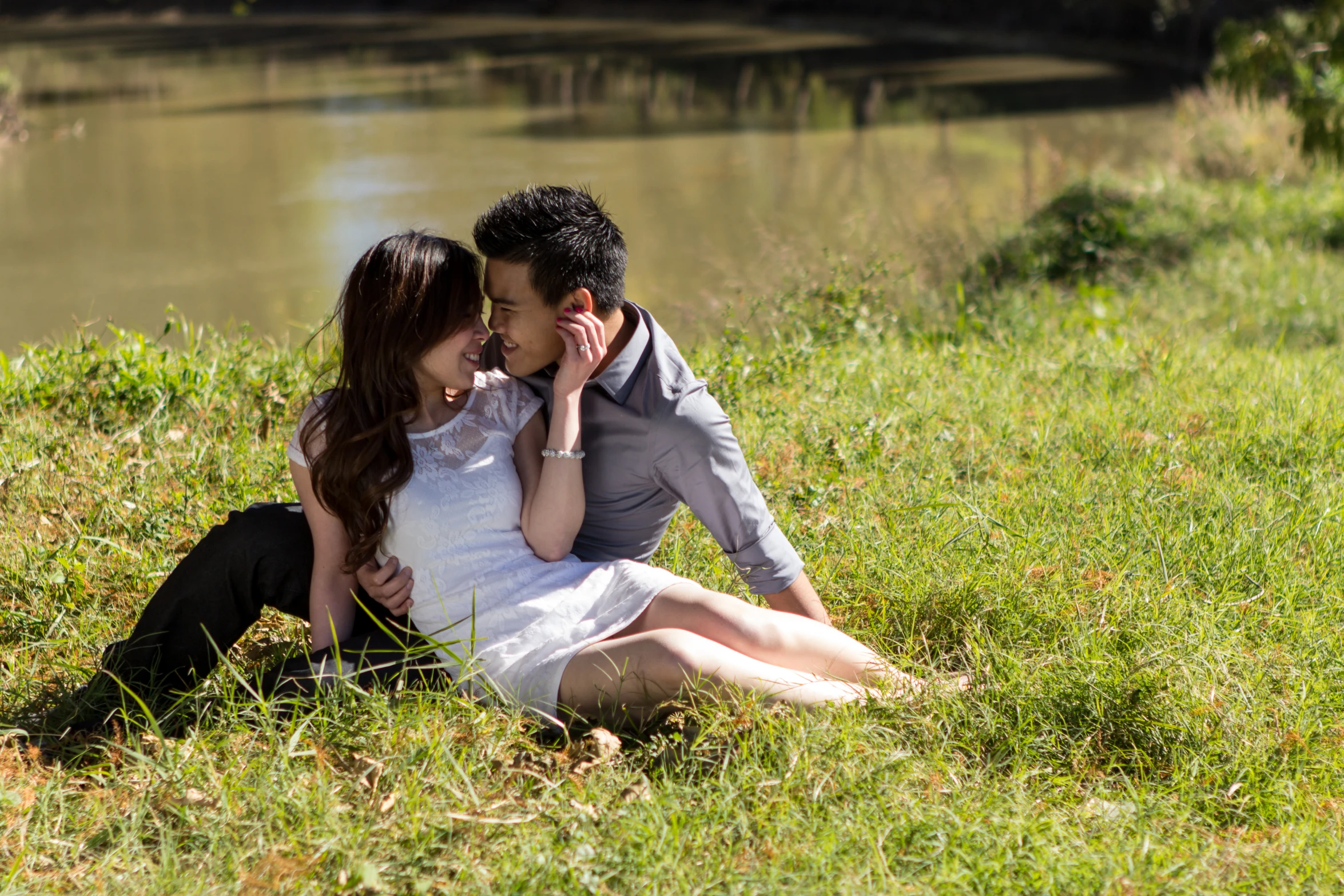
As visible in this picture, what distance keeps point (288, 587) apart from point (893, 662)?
57.4 inches

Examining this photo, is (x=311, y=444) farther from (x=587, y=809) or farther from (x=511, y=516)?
(x=587, y=809)

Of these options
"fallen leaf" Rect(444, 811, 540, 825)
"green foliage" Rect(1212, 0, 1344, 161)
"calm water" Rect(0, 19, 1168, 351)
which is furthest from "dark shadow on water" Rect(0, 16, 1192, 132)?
"fallen leaf" Rect(444, 811, 540, 825)

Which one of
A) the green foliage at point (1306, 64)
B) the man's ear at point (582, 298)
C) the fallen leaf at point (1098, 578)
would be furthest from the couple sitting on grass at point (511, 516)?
the green foliage at point (1306, 64)

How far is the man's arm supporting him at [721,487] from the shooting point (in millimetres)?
2723

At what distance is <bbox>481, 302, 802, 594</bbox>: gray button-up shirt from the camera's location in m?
2.72

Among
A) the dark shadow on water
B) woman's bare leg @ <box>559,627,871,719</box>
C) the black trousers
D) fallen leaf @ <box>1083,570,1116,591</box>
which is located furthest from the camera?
the dark shadow on water

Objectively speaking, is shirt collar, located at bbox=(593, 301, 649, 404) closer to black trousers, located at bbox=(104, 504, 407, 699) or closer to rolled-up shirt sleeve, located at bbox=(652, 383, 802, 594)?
rolled-up shirt sleeve, located at bbox=(652, 383, 802, 594)

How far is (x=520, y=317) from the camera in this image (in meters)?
2.65

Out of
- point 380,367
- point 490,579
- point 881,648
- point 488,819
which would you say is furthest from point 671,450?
point 488,819

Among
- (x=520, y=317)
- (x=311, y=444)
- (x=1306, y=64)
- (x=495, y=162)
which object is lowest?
(x=495, y=162)

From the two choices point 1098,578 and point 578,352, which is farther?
point 1098,578

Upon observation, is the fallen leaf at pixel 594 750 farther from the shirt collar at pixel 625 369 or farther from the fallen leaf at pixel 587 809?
the shirt collar at pixel 625 369

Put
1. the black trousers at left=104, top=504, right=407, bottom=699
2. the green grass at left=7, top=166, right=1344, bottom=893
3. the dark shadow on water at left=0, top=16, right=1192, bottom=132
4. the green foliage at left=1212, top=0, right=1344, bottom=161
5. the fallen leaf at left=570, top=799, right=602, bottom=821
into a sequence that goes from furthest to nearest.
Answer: the dark shadow on water at left=0, top=16, right=1192, bottom=132
the green foliage at left=1212, top=0, right=1344, bottom=161
the black trousers at left=104, top=504, right=407, bottom=699
the fallen leaf at left=570, top=799, right=602, bottom=821
the green grass at left=7, top=166, right=1344, bottom=893

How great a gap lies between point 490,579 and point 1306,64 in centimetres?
890
